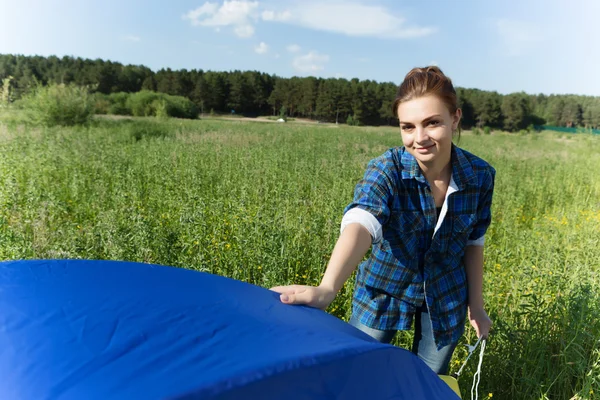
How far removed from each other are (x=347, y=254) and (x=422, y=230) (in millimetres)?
387

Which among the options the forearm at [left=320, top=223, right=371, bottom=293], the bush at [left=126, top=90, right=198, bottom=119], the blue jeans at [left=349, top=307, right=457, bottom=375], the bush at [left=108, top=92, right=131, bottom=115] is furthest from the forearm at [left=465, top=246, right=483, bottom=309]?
the bush at [left=108, top=92, right=131, bottom=115]

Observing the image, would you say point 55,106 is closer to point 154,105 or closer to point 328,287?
point 154,105

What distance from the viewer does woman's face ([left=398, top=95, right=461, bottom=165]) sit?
4.84 feet

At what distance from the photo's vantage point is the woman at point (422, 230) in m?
1.47

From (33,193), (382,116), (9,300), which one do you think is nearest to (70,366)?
(9,300)

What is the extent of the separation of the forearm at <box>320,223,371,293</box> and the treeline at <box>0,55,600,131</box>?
52.7 m

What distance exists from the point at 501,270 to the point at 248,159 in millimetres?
6329

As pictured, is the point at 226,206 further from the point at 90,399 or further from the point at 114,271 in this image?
the point at 90,399

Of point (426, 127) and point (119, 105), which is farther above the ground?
point (426, 127)

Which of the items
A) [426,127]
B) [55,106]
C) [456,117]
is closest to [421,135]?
[426,127]

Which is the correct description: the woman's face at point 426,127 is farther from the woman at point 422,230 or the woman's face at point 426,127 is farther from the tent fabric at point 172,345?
the tent fabric at point 172,345

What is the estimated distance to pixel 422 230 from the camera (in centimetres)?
162

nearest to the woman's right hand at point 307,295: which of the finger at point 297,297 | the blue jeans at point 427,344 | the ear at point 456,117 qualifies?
the finger at point 297,297

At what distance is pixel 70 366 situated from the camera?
0.82 meters
